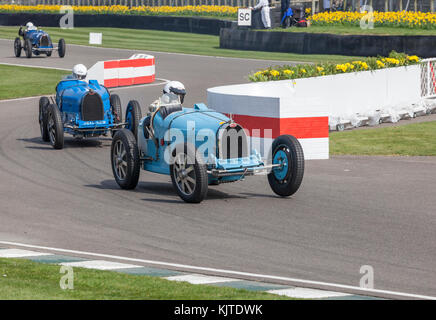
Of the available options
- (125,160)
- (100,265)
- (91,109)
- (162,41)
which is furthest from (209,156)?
(162,41)

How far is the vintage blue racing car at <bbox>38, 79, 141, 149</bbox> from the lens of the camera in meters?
17.2

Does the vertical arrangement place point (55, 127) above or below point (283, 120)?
below

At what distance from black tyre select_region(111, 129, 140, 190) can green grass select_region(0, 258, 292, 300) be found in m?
4.44

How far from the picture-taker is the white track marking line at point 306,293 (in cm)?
778

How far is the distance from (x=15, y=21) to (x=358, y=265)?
4892 cm

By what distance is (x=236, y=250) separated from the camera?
9.71m

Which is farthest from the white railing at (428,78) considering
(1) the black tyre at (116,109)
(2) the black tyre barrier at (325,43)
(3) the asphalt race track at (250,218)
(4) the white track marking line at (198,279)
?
(4) the white track marking line at (198,279)

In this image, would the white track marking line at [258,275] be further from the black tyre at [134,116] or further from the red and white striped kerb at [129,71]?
the red and white striped kerb at [129,71]

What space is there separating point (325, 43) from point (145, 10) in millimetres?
20108

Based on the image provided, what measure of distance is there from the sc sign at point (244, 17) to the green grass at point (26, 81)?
994cm

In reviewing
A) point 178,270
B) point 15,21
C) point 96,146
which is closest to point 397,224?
point 178,270

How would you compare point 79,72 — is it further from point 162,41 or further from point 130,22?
point 130,22

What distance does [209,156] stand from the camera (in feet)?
40.3
